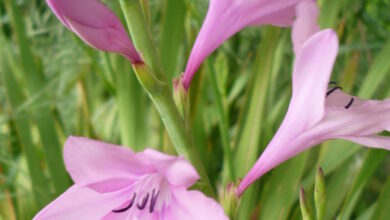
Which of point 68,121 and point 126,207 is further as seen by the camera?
point 68,121

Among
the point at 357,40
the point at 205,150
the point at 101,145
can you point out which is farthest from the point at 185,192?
the point at 357,40

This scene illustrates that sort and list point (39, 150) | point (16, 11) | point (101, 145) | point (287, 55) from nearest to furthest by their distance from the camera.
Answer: point (101, 145)
point (16, 11)
point (39, 150)
point (287, 55)

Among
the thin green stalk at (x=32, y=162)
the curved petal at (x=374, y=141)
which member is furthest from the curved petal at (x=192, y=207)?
the thin green stalk at (x=32, y=162)

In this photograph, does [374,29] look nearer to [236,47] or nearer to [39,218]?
[236,47]

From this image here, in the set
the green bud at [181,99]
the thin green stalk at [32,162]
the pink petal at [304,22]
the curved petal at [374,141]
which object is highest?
the pink petal at [304,22]

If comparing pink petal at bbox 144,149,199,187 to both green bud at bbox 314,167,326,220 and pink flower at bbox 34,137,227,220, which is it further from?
green bud at bbox 314,167,326,220

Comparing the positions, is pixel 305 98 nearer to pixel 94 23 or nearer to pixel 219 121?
pixel 94 23

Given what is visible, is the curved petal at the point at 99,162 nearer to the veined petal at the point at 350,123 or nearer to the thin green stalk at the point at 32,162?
the veined petal at the point at 350,123
